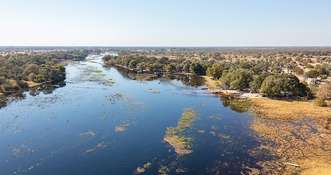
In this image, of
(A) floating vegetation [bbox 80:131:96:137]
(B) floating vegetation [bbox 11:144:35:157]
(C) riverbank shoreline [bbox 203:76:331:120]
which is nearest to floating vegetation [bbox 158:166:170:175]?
(A) floating vegetation [bbox 80:131:96:137]

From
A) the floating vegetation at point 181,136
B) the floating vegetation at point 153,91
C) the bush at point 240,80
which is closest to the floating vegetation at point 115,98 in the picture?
the floating vegetation at point 153,91

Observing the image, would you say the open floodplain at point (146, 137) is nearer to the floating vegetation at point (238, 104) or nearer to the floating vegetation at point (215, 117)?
the floating vegetation at point (215, 117)

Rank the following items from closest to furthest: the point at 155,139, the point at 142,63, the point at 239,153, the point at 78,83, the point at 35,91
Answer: the point at 239,153
the point at 155,139
the point at 35,91
the point at 78,83
the point at 142,63

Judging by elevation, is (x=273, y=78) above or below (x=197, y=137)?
above

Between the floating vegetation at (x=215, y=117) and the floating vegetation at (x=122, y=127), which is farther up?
the floating vegetation at (x=215, y=117)

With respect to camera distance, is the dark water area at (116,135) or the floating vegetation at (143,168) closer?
the floating vegetation at (143,168)

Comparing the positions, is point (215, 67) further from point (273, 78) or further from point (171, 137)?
point (171, 137)

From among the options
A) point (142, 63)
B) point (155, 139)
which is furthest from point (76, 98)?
point (142, 63)

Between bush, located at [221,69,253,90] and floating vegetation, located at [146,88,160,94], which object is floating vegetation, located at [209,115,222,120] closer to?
bush, located at [221,69,253,90]
